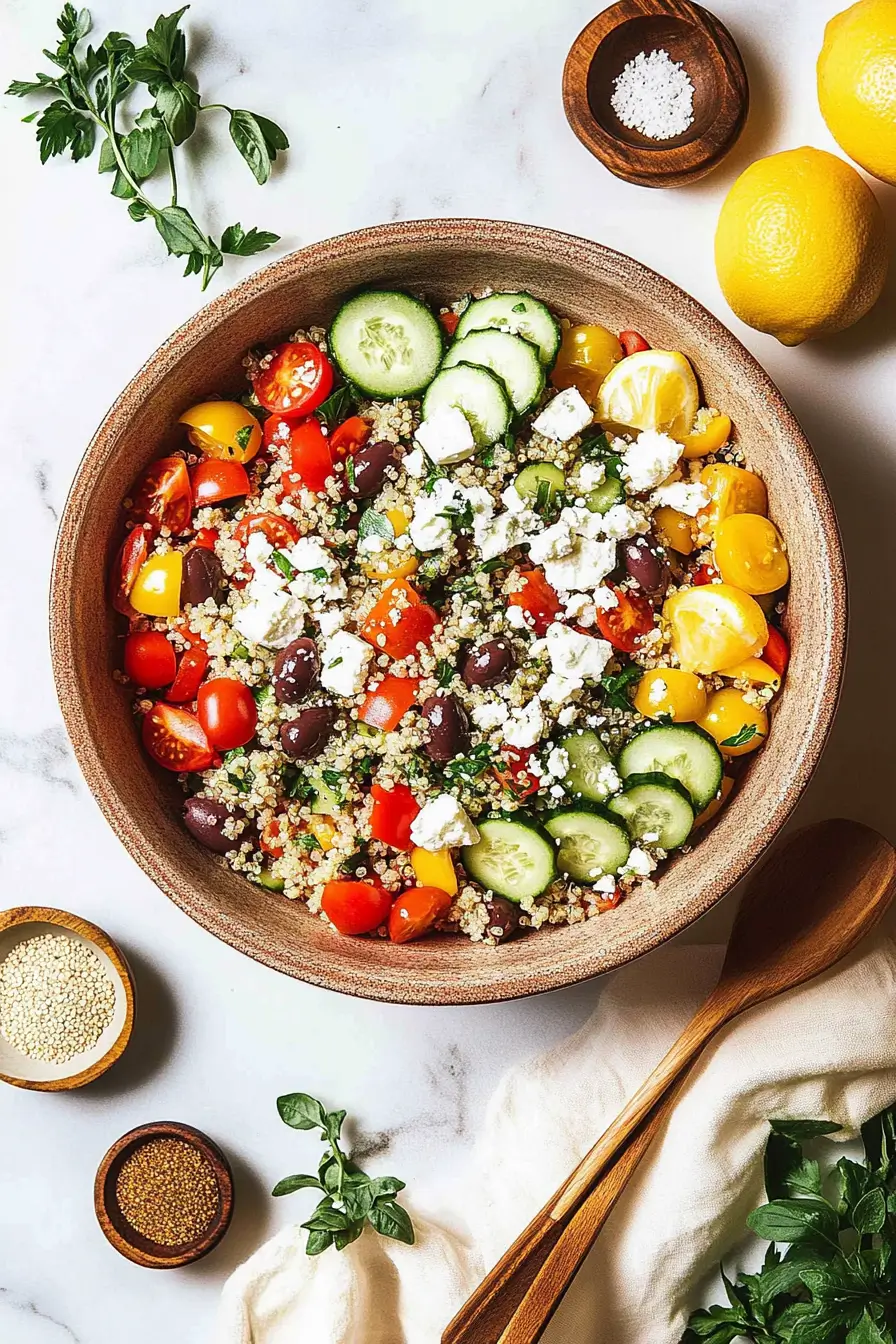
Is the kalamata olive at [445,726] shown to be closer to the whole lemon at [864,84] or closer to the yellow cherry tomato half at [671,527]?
the yellow cherry tomato half at [671,527]

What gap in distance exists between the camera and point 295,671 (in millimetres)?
2059

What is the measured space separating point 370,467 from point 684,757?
2.48 feet

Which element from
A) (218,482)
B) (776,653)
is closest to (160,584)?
(218,482)

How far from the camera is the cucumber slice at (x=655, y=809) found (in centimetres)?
207

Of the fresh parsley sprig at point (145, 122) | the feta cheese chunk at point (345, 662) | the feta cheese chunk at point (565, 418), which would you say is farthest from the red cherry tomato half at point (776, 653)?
the fresh parsley sprig at point (145, 122)

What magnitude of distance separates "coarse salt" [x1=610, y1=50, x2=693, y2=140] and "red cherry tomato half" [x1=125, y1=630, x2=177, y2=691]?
1.40 metres

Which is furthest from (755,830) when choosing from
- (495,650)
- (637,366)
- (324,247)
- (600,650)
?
(324,247)

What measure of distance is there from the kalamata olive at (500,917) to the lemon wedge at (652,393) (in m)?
0.90

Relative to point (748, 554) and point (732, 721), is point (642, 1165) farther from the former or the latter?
point (748, 554)

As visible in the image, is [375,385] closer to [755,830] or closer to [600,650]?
[600,650]

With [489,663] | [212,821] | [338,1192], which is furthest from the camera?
[338,1192]

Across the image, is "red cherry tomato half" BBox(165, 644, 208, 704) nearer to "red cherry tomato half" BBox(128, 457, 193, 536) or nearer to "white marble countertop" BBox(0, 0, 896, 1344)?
"red cherry tomato half" BBox(128, 457, 193, 536)

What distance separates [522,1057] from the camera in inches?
100

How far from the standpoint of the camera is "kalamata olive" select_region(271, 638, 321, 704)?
2061mm
